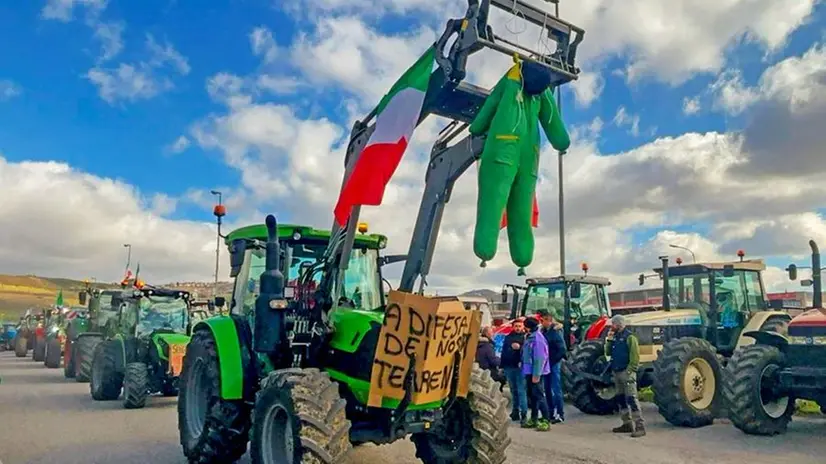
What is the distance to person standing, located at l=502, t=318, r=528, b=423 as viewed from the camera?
36.9 ft

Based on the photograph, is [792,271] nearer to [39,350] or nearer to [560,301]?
[560,301]

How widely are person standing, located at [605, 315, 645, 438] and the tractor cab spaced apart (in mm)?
3299

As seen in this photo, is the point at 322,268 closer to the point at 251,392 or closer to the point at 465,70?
the point at 251,392

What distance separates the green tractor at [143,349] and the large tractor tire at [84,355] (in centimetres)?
150

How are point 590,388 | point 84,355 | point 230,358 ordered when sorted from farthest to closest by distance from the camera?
point 84,355 < point 590,388 < point 230,358

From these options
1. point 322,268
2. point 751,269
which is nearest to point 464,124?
point 322,268

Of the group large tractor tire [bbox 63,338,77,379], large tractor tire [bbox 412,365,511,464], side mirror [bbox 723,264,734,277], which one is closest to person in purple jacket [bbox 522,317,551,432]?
side mirror [bbox 723,264,734,277]

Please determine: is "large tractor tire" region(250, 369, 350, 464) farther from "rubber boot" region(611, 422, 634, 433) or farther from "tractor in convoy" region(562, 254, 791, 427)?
"tractor in convoy" region(562, 254, 791, 427)

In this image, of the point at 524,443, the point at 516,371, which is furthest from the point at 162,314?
the point at 524,443

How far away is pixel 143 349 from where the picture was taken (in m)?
14.5

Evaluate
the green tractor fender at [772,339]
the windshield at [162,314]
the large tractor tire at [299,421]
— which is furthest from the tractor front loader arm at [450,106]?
the windshield at [162,314]

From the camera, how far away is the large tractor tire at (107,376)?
1431cm

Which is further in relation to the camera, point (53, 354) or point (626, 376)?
point (53, 354)

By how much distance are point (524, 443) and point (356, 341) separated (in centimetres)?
385
